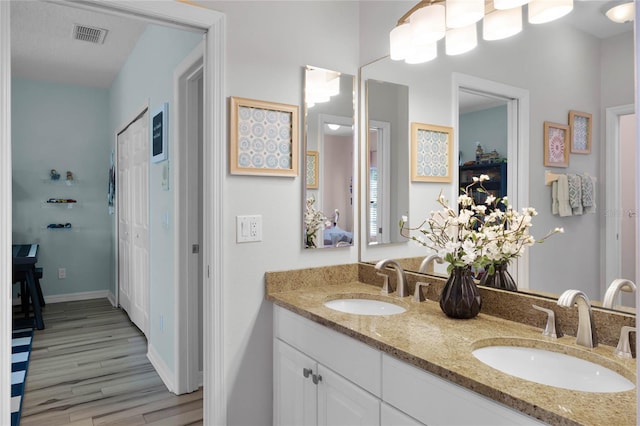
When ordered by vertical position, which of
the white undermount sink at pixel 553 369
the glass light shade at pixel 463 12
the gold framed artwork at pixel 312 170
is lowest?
the white undermount sink at pixel 553 369

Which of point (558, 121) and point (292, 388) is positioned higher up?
point (558, 121)

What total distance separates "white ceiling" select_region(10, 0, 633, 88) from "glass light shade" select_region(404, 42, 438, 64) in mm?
1793

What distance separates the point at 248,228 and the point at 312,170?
43cm

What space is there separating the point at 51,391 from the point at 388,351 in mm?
2580

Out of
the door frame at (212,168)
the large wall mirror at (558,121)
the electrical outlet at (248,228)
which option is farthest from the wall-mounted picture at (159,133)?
the large wall mirror at (558,121)

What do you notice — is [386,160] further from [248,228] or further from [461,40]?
[248,228]

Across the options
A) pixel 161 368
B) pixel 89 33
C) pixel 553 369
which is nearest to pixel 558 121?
pixel 553 369

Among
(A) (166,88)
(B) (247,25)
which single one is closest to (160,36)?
(A) (166,88)

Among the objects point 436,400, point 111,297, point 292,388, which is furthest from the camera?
point 111,297

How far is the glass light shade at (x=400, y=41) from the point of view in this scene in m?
1.92

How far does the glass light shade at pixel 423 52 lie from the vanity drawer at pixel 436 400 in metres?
1.30

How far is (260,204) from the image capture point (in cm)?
196

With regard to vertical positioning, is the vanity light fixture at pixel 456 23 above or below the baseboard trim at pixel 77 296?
above

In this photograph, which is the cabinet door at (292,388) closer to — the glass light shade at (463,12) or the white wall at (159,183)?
the white wall at (159,183)
